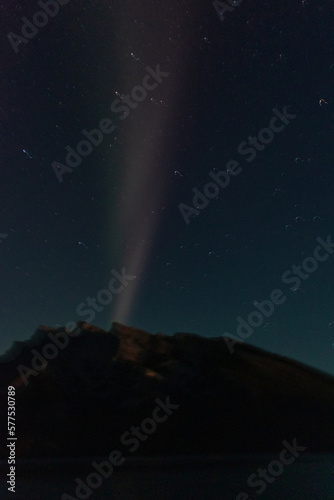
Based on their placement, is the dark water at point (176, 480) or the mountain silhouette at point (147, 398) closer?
the dark water at point (176, 480)

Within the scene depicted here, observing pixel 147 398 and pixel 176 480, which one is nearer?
pixel 176 480

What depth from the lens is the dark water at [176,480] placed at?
4602mm

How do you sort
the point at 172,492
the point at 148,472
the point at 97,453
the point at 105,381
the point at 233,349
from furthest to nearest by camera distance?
the point at 233,349, the point at 105,381, the point at 97,453, the point at 148,472, the point at 172,492

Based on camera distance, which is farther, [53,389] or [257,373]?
[257,373]

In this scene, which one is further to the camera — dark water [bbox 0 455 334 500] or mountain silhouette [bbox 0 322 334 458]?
mountain silhouette [bbox 0 322 334 458]

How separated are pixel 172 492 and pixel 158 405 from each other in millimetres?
4574

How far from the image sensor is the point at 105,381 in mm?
9648

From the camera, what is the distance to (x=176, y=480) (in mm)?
5445

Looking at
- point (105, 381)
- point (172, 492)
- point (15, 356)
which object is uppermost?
point (172, 492)

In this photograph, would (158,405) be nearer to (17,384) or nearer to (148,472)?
(148,472)

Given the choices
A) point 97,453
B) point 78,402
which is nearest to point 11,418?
point 78,402

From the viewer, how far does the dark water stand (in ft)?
15.1

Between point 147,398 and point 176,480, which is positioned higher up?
point 176,480

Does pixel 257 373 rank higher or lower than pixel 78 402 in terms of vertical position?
higher
